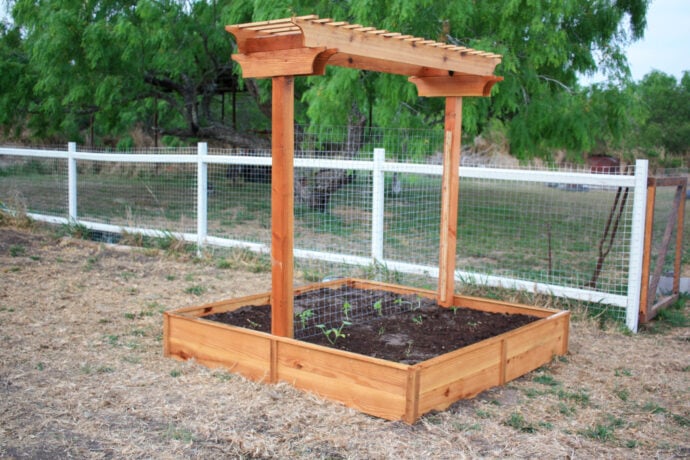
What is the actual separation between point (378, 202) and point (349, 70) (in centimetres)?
362

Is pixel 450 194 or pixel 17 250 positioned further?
pixel 17 250

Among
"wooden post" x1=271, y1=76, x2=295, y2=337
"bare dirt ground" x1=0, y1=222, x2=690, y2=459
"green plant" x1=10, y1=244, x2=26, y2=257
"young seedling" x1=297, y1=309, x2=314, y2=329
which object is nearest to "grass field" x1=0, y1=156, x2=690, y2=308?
"green plant" x1=10, y1=244, x2=26, y2=257

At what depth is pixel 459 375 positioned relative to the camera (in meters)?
4.18

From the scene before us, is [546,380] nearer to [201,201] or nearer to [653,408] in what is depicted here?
[653,408]

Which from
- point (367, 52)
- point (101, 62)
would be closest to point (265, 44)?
point (367, 52)

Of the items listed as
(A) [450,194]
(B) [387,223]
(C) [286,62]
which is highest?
(C) [286,62]

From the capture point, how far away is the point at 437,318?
540 centimetres

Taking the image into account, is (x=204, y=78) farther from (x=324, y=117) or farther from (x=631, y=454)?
(x=631, y=454)

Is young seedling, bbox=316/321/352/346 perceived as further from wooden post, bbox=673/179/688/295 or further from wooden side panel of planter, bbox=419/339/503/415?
wooden post, bbox=673/179/688/295

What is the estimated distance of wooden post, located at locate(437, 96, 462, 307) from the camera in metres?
5.68

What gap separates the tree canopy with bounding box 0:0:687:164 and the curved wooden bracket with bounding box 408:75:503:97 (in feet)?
13.1

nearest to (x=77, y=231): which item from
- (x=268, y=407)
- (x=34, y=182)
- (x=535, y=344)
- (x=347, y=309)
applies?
(x=34, y=182)

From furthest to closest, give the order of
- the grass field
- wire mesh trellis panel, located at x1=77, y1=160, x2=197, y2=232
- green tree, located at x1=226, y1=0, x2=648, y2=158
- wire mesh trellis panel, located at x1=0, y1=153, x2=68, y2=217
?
wire mesh trellis panel, located at x1=0, y1=153, x2=68, y2=217 → wire mesh trellis panel, located at x1=77, y1=160, x2=197, y2=232 → green tree, located at x1=226, y1=0, x2=648, y2=158 → the grass field

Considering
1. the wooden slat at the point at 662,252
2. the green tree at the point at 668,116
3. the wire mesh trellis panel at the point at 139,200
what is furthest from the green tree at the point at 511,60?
the green tree at the point at 668,116
